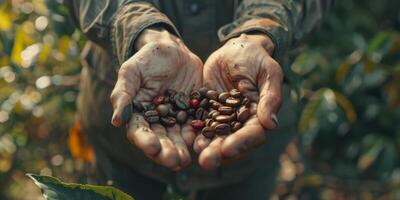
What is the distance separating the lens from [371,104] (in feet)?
10.3

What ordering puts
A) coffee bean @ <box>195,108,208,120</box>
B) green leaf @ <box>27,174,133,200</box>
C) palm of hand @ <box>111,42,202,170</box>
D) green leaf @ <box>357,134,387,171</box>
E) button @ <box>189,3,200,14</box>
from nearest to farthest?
green leaf @ <box>27,174,133,200</box> → palm of hand @ <box>111,42,202,170</box> → coffee bean @ <box>195,108,208,120</box> → button @ <box>189,3,200,14</box> → green leaf @ <box>357,134,387,171</box>

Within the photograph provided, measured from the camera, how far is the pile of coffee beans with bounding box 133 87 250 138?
1.63 metres

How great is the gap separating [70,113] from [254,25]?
1111mm

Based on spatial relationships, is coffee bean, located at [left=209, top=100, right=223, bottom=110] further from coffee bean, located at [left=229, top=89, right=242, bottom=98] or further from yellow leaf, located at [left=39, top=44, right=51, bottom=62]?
yellow leaf, located at [left=39, top=44, right=51, bottom=62]

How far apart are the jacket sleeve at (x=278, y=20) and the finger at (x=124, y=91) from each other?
0.27 metres

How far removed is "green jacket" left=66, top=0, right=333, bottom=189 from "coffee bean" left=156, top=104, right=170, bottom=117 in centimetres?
16

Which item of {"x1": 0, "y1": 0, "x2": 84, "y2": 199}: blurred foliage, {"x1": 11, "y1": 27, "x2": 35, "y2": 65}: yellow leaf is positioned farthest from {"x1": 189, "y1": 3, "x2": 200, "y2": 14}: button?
{"x1": 11, "y1": 27, "x2": 35, "y2": 65}: yellow leaf

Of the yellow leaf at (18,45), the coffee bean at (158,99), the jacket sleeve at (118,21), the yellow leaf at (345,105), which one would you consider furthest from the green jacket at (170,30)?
the yellow leaf at (345,105)

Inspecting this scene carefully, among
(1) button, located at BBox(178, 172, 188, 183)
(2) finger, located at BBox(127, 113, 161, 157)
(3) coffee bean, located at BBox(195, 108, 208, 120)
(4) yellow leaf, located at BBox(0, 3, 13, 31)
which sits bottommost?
(1) button, located at BBox(178, 172, 188, 183)

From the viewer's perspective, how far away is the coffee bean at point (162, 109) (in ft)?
5.41

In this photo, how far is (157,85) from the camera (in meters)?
1.70

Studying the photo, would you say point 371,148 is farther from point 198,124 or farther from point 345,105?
point 198,124

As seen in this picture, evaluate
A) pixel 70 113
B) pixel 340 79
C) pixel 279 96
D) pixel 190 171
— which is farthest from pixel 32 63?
pixel 279 96

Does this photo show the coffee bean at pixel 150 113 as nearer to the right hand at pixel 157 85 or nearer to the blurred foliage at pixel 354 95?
the right hand at pixel 157 85
